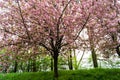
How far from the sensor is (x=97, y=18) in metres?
8.99

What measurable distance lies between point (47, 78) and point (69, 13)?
3755 mm

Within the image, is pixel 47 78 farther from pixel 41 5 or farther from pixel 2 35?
pixel 41 5

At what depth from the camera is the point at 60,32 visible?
8133mm

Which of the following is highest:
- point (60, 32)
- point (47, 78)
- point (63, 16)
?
point (63, 16)

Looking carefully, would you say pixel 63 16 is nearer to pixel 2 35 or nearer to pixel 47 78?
pixel 2 35

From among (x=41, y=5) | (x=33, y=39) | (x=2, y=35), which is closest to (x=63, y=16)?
(x=41, y=5)

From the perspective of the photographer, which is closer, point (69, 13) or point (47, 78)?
point (69, 13)

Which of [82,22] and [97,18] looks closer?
[82,22]

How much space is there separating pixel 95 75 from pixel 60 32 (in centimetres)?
317

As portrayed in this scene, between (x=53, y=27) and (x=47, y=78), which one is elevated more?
(x=53, y=27)

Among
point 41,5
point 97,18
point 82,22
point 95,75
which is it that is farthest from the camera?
point 95,75

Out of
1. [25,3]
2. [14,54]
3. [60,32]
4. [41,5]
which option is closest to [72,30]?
[60,32]

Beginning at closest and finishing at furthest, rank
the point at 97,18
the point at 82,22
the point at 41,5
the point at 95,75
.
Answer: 1. the point at 41,5
2. the point at 82,22
3. the point at 97,18
4. the point at 95,75

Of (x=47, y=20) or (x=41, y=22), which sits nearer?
(x=47, y=20)
